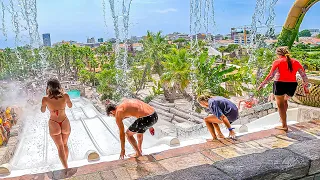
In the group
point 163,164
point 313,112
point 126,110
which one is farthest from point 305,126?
point 126,110

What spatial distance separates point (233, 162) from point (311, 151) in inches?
25.1

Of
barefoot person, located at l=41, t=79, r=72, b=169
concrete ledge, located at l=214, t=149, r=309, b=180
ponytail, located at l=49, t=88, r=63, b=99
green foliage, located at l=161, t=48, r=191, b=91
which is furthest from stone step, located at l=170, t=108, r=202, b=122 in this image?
concrete ledge, located at l=214, t=149, r=309, b=180

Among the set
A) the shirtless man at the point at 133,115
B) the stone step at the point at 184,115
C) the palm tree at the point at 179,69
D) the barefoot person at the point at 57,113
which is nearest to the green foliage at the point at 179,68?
the palm tree at the point at 179,69

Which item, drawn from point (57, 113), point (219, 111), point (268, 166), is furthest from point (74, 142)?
point (268, 166)

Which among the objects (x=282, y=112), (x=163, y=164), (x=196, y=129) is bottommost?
(x=196, y=129)

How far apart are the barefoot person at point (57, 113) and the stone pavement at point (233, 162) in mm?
417

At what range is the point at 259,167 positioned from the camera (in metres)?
2.08

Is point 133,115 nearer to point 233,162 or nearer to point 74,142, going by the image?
point 233,162

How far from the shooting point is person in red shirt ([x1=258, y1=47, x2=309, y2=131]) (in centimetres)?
491

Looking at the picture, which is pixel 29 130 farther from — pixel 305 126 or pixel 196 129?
pixel 305 126

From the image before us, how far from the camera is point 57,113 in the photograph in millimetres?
4105

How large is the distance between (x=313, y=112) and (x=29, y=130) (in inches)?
467

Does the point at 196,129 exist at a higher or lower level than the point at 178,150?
lower

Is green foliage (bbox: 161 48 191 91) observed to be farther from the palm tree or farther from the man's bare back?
the man's bare back
